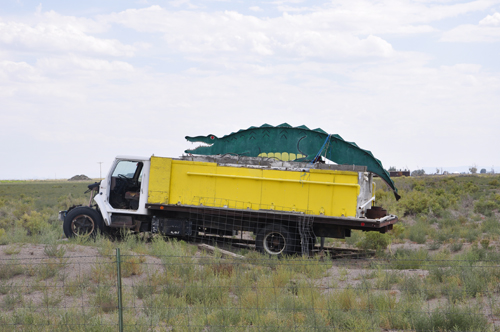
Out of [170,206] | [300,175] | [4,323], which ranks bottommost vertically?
[4,323]

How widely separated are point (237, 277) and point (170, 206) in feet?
14.3

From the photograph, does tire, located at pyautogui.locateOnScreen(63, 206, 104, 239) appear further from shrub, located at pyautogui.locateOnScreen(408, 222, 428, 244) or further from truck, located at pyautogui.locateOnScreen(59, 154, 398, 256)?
shrub, located at pyautogui.locateOnScreen(408, 222, 428, 244)

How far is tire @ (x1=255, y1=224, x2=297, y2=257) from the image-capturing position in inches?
484

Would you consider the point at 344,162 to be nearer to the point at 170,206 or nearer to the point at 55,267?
the point at 170,206

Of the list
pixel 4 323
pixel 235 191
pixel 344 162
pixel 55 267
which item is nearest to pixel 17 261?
pixel 55 267

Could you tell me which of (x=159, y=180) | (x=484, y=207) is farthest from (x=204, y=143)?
(x=484, y=207)

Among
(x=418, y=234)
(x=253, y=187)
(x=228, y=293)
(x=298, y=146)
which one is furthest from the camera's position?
(x=418, y=234)

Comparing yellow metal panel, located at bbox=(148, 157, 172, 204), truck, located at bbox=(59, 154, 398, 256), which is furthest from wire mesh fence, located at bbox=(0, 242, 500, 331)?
yellow metal panel, located at bbox=(148, 157, 172, 204)

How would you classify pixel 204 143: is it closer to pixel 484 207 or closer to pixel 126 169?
pixel 126 169

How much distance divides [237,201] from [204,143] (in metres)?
3.37

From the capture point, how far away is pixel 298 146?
547 inches

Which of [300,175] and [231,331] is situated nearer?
[231,331]

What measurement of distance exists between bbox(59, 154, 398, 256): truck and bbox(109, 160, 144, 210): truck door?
3cm

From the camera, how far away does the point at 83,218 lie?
43.3ft
